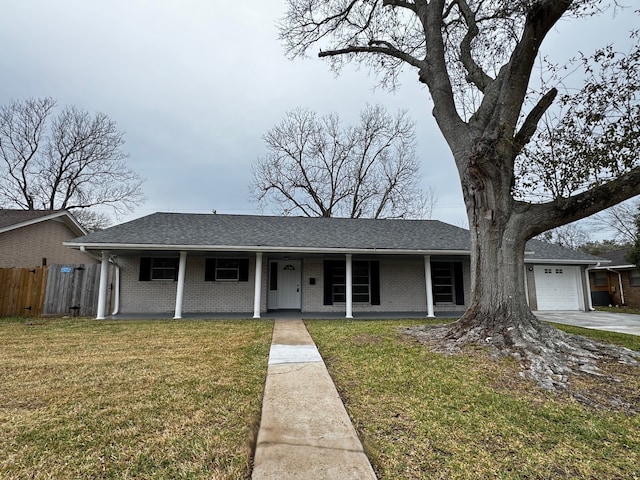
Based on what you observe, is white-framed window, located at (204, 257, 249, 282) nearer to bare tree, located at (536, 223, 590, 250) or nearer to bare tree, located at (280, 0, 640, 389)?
bare tree, located at (280, 0, 640, 389)

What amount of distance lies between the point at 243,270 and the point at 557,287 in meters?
13.1

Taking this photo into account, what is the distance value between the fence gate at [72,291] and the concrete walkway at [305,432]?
9.59 meters

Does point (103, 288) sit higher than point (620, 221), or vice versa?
point (620, 221)

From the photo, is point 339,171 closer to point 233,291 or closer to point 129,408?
point 233,291

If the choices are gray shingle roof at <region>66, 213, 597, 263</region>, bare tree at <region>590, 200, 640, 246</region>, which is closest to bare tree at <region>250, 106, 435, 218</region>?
Answer: gray shingle roof at <region>66, 213, 597, 263</region>

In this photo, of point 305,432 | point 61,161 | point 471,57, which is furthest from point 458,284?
→ point 61,161

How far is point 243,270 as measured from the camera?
38.2 feet

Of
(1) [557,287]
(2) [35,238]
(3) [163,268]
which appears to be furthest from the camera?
(2) [35,238]

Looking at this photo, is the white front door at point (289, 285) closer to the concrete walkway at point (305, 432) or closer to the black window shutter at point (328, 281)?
the black window shutter at point (328, 281)

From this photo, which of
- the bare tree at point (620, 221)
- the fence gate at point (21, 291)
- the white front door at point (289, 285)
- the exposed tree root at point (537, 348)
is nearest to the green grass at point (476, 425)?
the exposed tree root at point (537, 348)

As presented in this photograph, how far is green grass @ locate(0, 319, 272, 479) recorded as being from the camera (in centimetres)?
226

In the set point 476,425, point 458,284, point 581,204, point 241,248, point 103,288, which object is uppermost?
point 581,204

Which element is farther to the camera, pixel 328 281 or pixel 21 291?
pixel 328 281

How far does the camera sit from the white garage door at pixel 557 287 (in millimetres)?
13805
